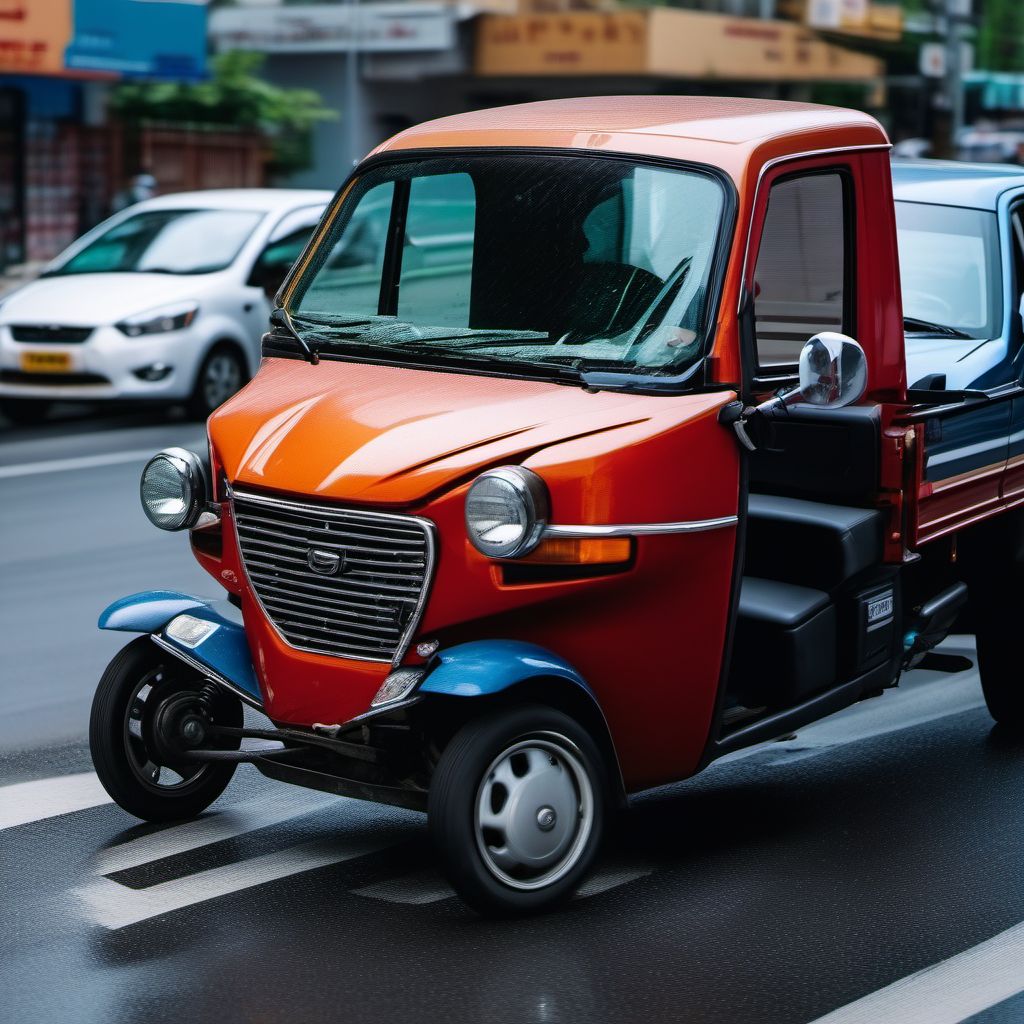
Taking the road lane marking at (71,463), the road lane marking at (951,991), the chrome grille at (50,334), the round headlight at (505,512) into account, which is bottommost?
the road lane marking at (71,463)

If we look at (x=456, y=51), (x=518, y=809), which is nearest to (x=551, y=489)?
(x=518, y=809)

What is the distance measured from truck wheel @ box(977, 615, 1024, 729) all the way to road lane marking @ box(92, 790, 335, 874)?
2.45m

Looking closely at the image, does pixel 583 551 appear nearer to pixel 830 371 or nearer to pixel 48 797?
pixel 830 371

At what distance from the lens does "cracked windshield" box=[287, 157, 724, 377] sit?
5.33m

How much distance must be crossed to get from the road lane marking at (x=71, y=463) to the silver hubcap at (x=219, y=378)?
49.2 inches

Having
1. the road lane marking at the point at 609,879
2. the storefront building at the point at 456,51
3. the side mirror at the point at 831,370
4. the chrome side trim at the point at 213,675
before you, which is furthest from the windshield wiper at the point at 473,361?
the storefront building at the point at 456,51

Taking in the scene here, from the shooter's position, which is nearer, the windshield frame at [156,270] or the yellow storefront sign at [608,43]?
the windshield frame at [156,270]

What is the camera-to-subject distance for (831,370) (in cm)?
513

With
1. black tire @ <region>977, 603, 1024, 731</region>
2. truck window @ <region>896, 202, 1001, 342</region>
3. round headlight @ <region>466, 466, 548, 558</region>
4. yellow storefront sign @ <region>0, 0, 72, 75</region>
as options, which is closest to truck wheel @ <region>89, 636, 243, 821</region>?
round headlight @ <region>466, 466, 548, 558</region>

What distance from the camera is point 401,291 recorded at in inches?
233

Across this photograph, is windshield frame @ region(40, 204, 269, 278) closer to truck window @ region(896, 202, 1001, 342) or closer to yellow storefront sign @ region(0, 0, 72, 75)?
truck window @ region(896, 202, 1001, 342)

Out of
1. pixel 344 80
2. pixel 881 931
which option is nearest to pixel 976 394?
pixel 881 931

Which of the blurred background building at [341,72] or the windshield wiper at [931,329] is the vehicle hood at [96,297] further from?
the blurred background building at [341,72]

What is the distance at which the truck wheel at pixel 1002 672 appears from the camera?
703 cm
